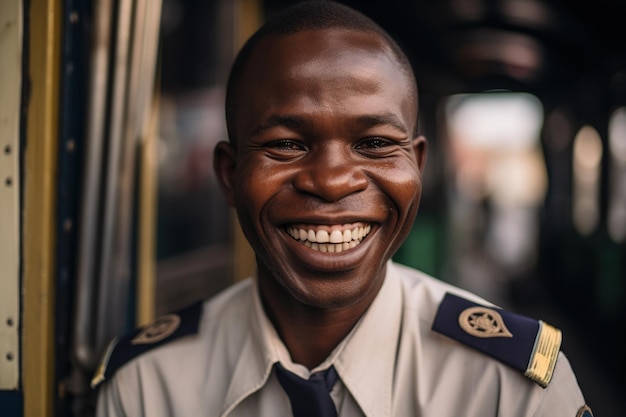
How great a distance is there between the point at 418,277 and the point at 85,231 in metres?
0.94

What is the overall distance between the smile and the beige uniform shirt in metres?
0.25

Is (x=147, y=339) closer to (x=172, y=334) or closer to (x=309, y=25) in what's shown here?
(x=172, y=334)

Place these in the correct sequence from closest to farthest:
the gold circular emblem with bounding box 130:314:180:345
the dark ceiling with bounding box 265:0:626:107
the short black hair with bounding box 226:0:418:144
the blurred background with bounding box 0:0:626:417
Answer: the short black hair with bounding box 226:0:418:144, the blurred background with bounding box 0:0:626:417, the gold circular emblem with bounding box 130:314:180:345, the dark ceiling with bounding box 265:0:626:107

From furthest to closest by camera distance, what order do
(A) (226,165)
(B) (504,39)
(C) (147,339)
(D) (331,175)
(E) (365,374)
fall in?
(B) (504,39) < (C) (147,339) < (A) (226,165) < (E) (365,374) < (D) (331,175)

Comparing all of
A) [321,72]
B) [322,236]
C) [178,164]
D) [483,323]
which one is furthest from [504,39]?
[322,236]

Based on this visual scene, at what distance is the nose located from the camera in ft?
4.04

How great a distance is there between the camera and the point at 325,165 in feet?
4.10

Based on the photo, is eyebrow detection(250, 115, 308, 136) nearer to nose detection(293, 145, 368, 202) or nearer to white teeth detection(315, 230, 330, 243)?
nose detection(293, 145, 368, 202)

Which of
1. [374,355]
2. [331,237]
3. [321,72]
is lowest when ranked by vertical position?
[374,355]

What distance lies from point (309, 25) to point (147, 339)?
37.1 inches

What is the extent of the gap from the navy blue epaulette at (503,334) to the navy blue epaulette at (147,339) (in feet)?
2.22

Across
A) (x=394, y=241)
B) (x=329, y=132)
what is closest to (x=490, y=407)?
(x=394, y=241)

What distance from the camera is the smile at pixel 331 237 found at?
1.27 m

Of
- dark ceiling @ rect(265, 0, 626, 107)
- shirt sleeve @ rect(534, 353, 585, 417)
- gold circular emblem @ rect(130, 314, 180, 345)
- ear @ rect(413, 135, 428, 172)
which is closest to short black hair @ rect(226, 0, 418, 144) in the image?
ear @ rect(413, 135, 428, 172)
